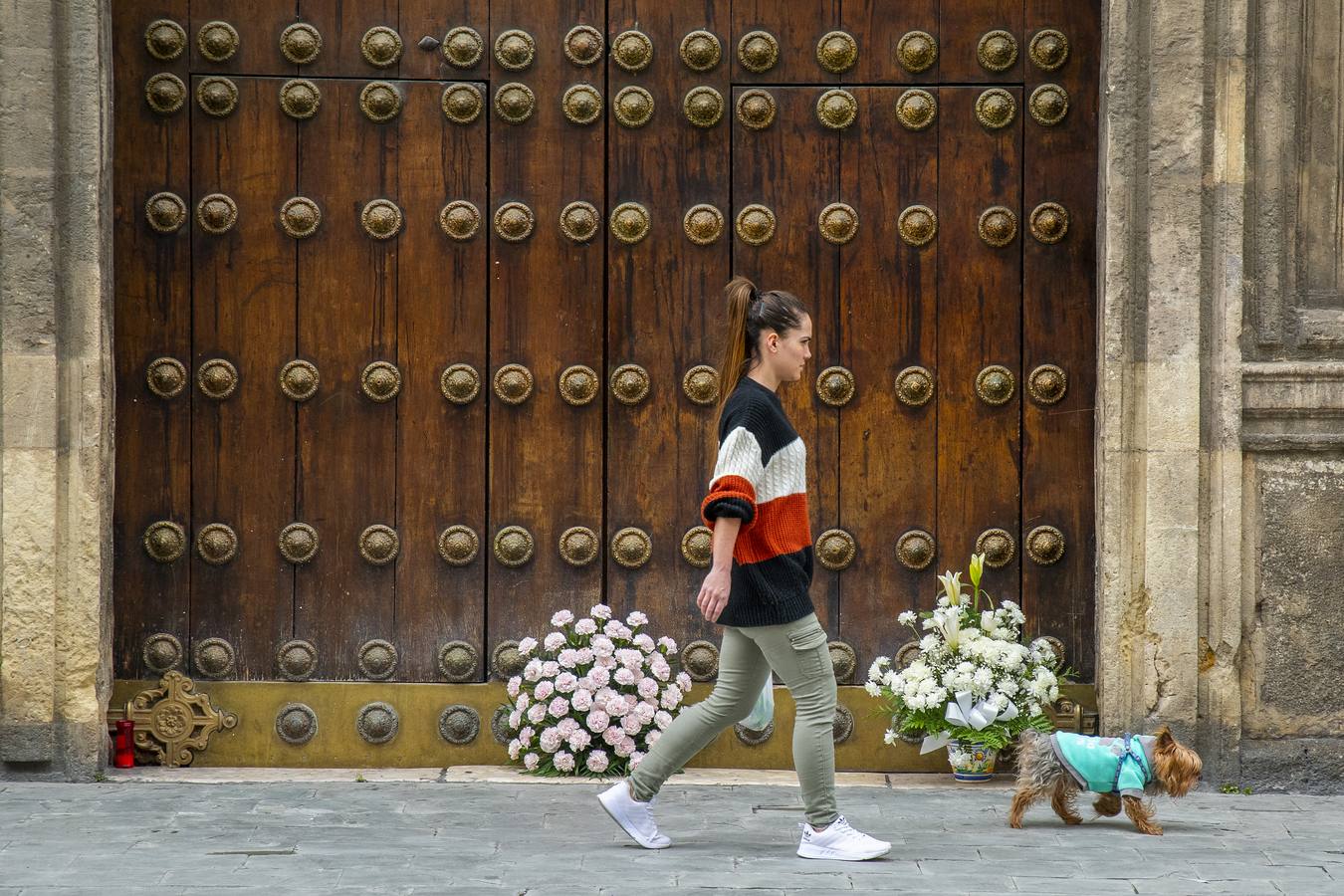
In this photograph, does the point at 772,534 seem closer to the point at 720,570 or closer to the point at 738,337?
the point at 720,570


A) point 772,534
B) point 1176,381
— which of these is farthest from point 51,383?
point 1176,381

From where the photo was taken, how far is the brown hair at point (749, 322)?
15.6 feet

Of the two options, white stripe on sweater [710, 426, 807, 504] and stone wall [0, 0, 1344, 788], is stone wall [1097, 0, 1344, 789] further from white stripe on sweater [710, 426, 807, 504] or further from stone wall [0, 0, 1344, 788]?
white stripe on sweater [710, 426, 807, 504]

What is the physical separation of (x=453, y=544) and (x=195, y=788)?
47.2 inches

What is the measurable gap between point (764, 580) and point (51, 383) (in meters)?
2.58

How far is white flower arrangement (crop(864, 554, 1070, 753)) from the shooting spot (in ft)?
18.8

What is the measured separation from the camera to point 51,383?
5.74 m

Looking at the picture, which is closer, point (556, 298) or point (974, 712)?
point (974, 712)

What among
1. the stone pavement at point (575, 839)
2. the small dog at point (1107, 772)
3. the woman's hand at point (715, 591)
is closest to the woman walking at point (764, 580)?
the woman's hand at point (715, 591)

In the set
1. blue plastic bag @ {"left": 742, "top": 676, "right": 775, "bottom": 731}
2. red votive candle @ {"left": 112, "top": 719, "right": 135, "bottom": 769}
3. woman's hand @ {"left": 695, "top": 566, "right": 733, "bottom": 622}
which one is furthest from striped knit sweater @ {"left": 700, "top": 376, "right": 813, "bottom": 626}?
red votive candle @ {"left": 112, "top": 719, "right": 135, "bottom": 769}

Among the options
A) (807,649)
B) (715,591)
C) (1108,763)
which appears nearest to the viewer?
(715,591)

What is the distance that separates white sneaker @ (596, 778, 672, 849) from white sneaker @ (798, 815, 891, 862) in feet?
1.41

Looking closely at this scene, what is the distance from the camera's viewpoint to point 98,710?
19.2 feet

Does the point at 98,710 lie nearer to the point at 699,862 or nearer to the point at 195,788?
the point at 195,788
